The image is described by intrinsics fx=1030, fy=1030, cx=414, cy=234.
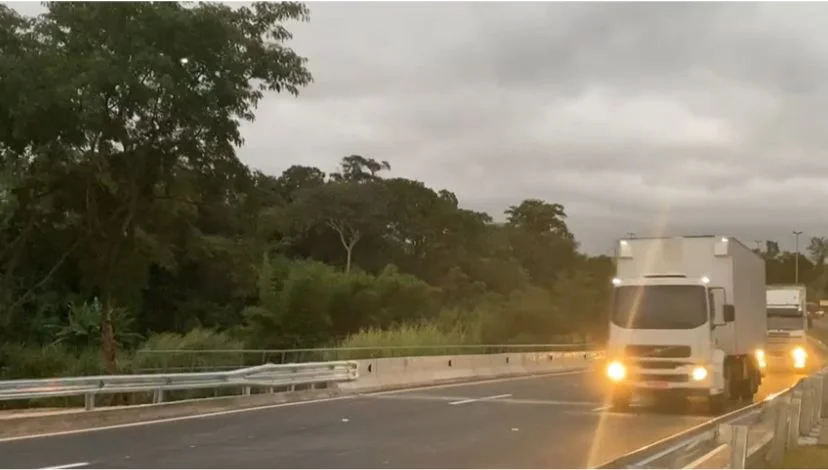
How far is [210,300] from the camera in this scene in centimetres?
5488

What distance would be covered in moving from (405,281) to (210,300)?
10553 mm

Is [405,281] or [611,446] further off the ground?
[405,281]

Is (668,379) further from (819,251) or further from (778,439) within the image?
(819,251)

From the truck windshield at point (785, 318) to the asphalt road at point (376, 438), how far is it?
1715 cm

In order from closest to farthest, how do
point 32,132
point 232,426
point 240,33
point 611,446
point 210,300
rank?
point 611,446 < point 232,426 < point 32,132 < point 240,33 < point 210,300

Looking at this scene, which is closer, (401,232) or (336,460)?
(336,460)

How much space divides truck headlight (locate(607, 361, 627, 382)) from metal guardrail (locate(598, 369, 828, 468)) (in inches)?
151

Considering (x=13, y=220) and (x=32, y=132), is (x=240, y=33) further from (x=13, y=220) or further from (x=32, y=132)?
(x=13, y=220)

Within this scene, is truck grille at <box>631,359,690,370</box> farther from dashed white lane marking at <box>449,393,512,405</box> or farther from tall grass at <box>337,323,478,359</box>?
tall grass at <box>337,323,478,359</box>

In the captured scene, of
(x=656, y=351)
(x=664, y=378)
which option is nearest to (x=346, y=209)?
(x=656, y=351)

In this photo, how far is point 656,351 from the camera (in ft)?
68.6

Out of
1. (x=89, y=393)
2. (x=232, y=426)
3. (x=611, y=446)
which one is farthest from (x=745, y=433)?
(x=89, y=393)

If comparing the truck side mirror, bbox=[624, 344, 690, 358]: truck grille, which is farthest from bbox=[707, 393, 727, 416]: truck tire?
the truck side mirror

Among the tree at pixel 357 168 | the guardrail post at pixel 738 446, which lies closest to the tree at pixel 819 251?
the tree at pixel 357 168
